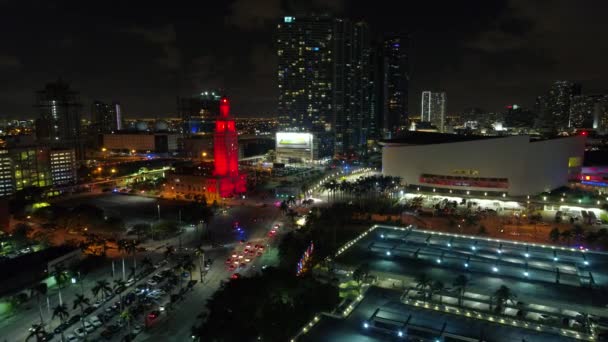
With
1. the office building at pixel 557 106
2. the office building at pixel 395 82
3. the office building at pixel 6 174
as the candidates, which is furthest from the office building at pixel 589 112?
the office building at pixel 6 174

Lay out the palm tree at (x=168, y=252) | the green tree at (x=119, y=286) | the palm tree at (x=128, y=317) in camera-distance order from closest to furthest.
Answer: the palm tree at (x=128, y=317) < the green tree at (x=119, y=286) < the palm tree at (x=168, y=252)

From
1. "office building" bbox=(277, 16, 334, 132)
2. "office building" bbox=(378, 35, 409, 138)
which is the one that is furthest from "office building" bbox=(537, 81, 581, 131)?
"office building" bbox=(277, 16, 334, 132)

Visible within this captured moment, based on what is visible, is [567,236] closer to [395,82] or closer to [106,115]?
[395,82]

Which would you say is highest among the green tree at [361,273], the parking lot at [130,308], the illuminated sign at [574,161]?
the illuminated sign at [574,161]

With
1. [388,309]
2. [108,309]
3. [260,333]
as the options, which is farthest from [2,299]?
[388,309]

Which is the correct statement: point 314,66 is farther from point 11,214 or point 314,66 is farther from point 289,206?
point 11,214

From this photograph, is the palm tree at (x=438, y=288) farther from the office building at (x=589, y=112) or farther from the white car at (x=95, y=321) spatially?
the office building at (x=589, y=112)
